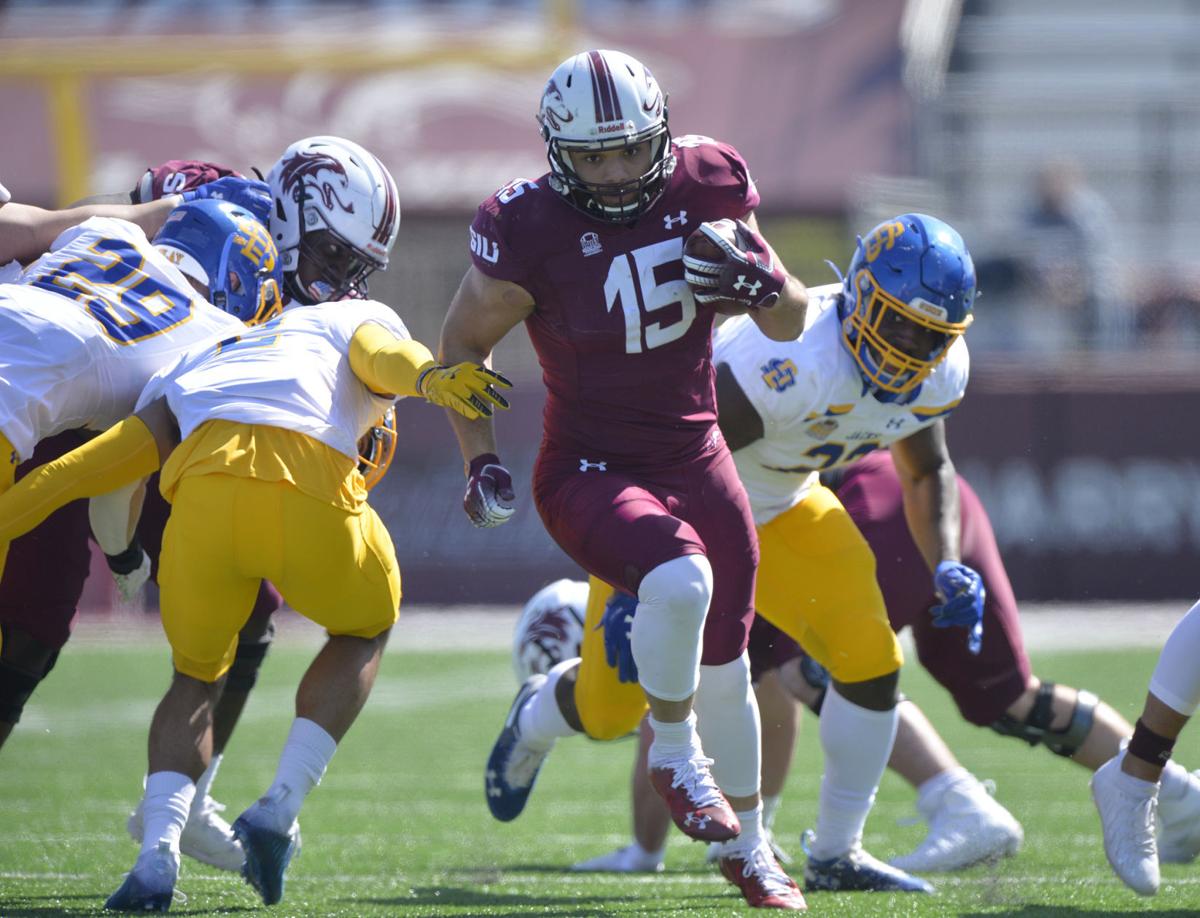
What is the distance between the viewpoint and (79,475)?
12.4 ft

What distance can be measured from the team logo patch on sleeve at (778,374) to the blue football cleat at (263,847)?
1.69m

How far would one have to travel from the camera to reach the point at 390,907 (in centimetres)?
398

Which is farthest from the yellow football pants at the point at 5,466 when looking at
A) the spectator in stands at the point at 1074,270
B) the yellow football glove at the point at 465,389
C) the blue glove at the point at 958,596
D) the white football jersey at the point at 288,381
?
the spectator in stands at the point at 1074,270

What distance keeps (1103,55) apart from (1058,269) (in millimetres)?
5266

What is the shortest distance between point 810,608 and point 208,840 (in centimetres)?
169

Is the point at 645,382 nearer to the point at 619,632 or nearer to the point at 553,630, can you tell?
the point at 619,632

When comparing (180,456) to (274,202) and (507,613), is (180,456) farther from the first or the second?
(507,613)

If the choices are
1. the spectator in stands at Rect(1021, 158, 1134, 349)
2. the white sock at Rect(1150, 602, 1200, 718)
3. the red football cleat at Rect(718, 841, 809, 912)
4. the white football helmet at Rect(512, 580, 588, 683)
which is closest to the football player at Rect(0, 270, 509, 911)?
the red football cleat at Rect(718, 841, 809, 912)

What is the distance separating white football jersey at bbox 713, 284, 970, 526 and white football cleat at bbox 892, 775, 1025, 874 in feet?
3.31

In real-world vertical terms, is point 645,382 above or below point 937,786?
above

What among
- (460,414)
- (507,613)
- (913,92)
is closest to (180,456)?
(460,414)

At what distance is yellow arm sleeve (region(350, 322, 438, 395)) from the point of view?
148 inches

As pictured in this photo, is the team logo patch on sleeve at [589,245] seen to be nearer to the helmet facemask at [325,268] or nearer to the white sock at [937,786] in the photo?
the helmet facemask at [325,268]

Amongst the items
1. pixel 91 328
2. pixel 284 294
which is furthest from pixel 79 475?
pixel 284 294
